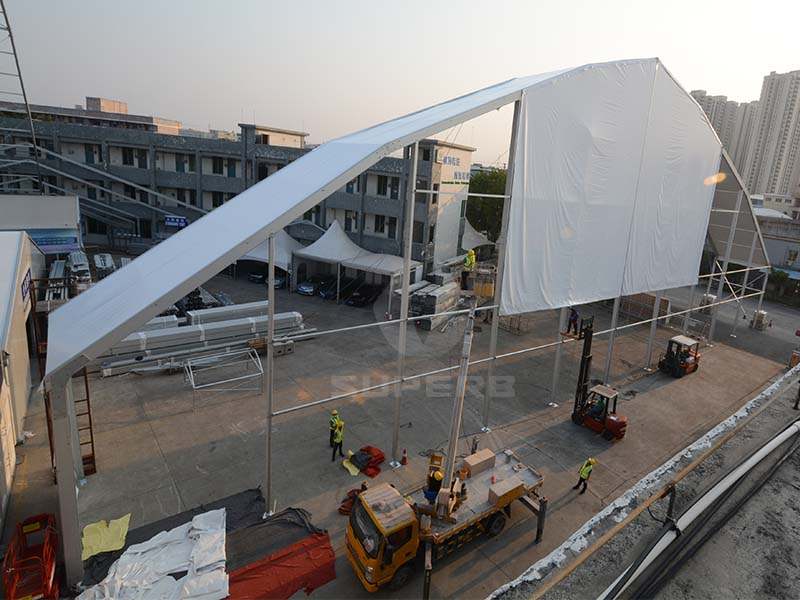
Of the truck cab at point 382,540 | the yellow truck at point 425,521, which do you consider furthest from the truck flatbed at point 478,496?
the truck cab at point 382,540

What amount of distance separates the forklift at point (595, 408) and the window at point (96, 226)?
122 ft

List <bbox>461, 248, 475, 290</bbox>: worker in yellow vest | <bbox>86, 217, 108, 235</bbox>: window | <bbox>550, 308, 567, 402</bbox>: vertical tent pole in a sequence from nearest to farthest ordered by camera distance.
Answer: <bbox>461, 248, 475, 290</bbox>: worker in yellow vest → <bbox>550, 308, 567, 402</bbox>: vertical tent pole → <bbox>86, 217, 108, 235</bbox>: window

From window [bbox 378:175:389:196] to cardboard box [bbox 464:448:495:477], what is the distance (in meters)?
21.3

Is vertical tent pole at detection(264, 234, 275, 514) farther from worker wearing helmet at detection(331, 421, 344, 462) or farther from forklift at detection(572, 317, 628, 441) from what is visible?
forklift at detection(572, 317, 628, 441)

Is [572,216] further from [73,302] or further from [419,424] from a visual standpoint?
[73,302]

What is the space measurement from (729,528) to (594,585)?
1.19 m

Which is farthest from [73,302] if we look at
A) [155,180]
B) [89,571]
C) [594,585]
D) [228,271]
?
[155,180]

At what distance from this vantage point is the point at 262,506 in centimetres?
986

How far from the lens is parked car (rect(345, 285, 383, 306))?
2630 cm

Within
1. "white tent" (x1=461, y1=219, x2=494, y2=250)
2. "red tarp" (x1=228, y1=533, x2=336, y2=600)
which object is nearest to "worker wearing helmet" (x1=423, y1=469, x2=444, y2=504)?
"red tarp" (x1=228, y1=533, x2=336, y2=600)

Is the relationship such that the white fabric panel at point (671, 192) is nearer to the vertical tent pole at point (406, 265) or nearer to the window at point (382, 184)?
the vertical tent pole at point (406, 265)

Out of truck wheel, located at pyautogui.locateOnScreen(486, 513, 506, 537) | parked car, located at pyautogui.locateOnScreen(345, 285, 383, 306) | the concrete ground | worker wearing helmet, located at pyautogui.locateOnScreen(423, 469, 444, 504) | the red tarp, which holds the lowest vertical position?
the concrete ground

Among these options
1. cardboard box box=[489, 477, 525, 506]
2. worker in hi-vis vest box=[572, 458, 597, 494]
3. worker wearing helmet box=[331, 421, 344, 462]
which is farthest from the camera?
worker wearing helmet box=[331, 421, 344, 462]

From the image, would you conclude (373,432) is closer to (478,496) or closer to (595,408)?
(478,496)
